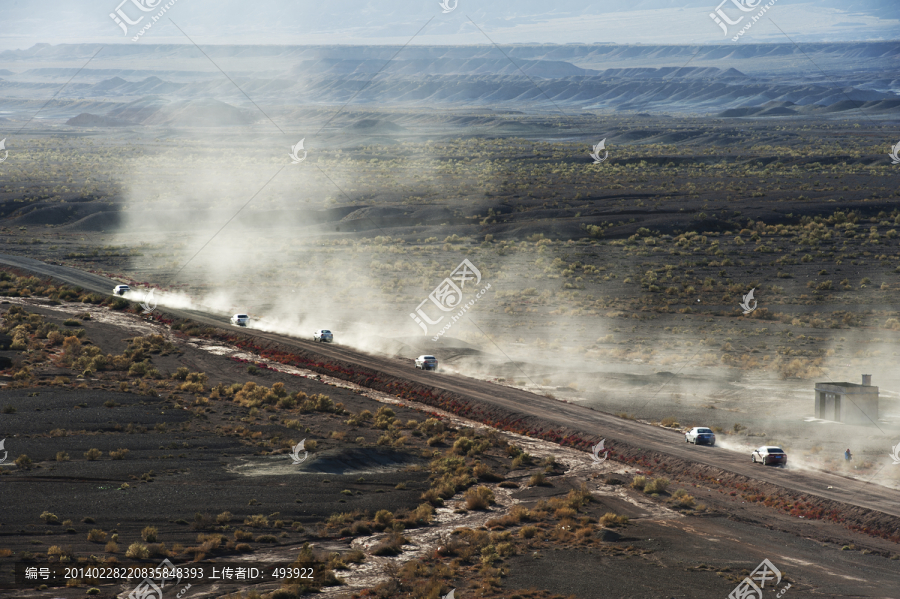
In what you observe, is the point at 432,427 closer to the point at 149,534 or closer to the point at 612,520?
the point at 612,520

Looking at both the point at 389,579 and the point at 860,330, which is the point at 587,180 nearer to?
the point at 860,330

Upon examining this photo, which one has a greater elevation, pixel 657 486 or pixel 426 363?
pixel 426 363

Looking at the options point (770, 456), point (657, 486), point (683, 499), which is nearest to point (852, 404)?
point (770, 456)

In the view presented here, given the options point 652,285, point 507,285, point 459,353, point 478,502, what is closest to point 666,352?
point 459,353

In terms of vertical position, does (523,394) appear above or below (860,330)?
below

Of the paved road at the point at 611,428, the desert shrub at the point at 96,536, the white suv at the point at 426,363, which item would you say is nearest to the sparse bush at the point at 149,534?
the desert shrub at the point at 96,536

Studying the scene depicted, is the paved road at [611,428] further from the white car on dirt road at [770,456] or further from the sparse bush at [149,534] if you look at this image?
the sparse bush at [149,534]
